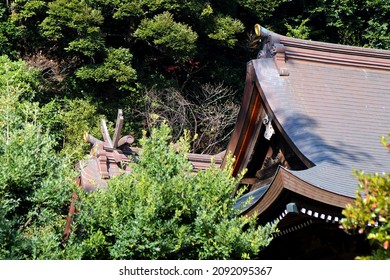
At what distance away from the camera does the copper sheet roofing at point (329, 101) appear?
6879 millimetres

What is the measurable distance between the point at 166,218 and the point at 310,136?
7.05ft

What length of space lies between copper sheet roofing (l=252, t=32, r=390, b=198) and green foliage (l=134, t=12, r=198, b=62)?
10.8 m

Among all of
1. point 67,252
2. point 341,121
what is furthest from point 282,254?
point 67,252

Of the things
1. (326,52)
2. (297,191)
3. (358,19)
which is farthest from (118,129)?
(358,19)

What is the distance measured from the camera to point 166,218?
5895 mm

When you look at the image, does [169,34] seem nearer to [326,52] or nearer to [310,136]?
[326,52]

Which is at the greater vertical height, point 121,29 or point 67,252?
point 67,252

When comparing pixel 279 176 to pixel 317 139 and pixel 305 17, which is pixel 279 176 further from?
pixel 305 17

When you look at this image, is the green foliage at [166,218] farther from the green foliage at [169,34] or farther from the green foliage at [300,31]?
the green foliage at [300,31]

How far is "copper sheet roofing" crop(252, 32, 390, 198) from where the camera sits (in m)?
6.88

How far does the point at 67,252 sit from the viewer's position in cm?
568

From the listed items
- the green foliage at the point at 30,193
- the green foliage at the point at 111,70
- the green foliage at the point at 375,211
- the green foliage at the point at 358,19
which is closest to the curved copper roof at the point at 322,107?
the green foliage at the point at 375,211

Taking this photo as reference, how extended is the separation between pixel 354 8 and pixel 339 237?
53.6ft

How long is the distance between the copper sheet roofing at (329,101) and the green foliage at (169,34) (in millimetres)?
10838
